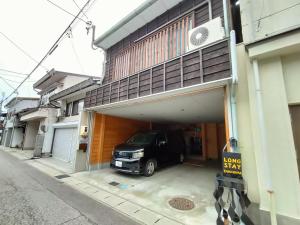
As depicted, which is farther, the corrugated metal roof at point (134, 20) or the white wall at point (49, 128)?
the white wall at point (49, 128)

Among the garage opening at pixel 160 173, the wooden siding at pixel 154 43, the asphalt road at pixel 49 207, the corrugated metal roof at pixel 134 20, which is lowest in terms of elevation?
the asphalt road at pixel 49 207

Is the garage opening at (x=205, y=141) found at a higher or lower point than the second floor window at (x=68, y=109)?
lower

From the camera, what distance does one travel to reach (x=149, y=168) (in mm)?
5555

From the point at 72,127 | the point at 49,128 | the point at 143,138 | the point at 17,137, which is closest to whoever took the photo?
the point at 143,138

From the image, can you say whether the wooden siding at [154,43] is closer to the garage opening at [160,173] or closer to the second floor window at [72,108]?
the garage opening at [160,173]

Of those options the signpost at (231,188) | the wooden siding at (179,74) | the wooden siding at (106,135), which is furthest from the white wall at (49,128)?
the signpost at (231,188)

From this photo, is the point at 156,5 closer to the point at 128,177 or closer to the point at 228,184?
the point at 228,184

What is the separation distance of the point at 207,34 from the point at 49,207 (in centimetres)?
521

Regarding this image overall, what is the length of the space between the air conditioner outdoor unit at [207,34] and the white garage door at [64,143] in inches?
283

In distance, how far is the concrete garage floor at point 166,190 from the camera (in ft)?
9.73

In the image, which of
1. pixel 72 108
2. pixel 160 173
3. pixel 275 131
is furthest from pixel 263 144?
pixel 72 108

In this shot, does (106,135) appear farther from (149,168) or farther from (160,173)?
(160,173)

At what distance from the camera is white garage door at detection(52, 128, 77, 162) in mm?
7926

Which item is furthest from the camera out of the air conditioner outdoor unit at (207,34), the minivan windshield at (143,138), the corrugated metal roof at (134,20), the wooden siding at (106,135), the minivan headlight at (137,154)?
the wooden siding at (106,135)
